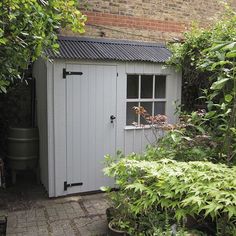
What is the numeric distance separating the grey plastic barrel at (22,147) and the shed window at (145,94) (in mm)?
1769

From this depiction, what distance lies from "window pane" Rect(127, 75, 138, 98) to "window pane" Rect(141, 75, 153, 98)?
142 millimetres

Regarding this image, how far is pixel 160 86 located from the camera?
19.4ft

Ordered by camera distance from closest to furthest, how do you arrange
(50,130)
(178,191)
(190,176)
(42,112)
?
(178,191) → (190,176) → (50,130) → (42,112)

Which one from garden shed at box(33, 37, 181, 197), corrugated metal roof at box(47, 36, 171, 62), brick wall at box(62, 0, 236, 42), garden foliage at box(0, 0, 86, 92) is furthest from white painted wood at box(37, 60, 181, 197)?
garden foliage at box(0, 0, 86, 92)

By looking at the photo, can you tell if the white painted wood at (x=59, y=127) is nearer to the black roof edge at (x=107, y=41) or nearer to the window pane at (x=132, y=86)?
the black roof edge at (x=107, y=41)

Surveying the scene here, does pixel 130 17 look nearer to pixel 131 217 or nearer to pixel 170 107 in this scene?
pixel 170 107

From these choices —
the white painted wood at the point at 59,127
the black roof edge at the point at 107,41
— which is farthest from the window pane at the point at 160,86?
Answer: the white painted wood at the point at 59,127

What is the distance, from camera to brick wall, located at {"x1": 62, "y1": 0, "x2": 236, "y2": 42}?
599cm

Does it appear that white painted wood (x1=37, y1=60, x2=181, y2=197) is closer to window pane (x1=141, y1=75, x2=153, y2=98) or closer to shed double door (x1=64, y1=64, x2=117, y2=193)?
shed double door (x1=64, y1=64, x2=117, y2=193)

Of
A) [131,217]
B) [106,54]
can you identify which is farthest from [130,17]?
[131,217]

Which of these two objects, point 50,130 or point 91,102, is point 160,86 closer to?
point 91,102

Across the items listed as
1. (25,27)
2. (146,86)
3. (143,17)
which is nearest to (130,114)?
(146,86)

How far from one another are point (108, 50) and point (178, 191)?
334 cm

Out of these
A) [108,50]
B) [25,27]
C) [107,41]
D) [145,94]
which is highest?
[107,41]
